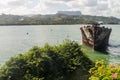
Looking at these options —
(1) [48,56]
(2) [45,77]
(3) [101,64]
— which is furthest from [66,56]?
(3) [101,64]

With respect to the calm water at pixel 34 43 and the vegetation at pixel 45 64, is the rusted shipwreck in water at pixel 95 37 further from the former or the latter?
the vegetation at pixel 45 64

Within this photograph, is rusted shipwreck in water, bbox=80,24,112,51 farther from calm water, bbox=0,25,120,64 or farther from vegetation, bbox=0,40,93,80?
vegetation, bbox=0,40,93,80

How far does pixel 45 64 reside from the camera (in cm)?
1794

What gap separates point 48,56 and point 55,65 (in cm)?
78

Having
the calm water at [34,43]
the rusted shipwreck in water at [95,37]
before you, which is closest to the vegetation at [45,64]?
the calm water at [34,43]

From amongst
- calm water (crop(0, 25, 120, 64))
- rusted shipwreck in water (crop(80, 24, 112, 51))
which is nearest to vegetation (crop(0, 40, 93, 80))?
calm water (crop(0, 25, 120, 64))

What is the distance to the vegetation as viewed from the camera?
54.6ft

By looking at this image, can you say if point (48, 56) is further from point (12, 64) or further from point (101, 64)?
point (101, 64)

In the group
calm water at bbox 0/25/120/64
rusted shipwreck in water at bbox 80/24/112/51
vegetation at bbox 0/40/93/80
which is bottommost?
calm water at bbox 0/25/120/64

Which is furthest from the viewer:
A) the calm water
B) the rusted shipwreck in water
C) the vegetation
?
the rusted shipwreck in water

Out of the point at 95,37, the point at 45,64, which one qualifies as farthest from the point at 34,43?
the point at 45,64

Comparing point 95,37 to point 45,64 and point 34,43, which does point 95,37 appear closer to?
point 34,43

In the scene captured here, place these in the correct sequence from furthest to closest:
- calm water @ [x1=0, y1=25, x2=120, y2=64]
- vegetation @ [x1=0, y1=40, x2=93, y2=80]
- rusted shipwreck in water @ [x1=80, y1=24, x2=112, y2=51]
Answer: rusted shipwreck in water @ [x1=80, y1=24, x2=112, y2=51] < calm water @ [x1=0, y1=25, x2=120, y2=64] < vegetation @ [x1=0, y1=40, x2=93, y2=80]

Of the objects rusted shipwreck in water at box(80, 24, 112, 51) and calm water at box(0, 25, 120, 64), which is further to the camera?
rusted shipwreck in water at box(80, 24, 112, 51)
